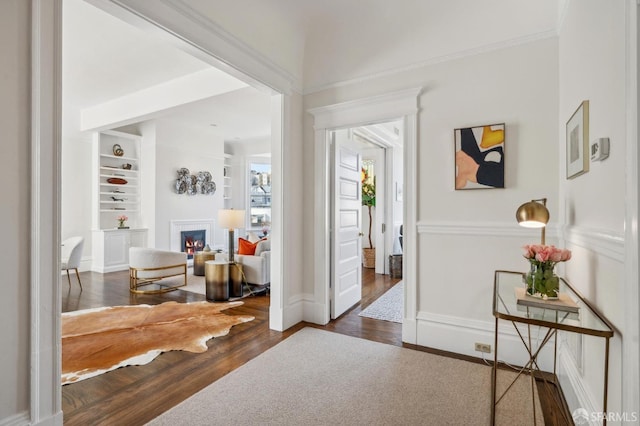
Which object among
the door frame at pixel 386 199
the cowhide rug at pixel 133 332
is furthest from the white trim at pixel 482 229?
the door frame at pixel 386 199

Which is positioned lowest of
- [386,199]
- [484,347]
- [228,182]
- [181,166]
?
[484,347]

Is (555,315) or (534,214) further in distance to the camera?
(534,214)

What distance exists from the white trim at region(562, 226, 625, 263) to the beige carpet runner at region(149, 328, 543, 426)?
110 centimetres

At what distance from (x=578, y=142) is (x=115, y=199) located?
7.66 metres

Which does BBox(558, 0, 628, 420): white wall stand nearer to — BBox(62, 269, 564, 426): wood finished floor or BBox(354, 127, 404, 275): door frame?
BBox(62, 269, 564, 426): wood finished floor

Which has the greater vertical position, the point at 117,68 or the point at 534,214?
the point at 117,68

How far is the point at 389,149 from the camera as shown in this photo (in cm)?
600

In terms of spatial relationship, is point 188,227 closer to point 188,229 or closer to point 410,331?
point 188,229

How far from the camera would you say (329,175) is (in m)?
3.55

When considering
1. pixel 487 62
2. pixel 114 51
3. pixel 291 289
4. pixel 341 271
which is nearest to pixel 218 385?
pixel 291 289

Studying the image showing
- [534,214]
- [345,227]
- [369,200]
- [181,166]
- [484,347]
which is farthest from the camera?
[181,166]

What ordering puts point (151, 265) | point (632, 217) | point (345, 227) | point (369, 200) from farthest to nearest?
point (369, 200) < point (151, 265) < point (345, 227) < point (632, 217)

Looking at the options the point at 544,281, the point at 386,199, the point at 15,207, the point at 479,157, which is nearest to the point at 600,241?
the point at 544,281

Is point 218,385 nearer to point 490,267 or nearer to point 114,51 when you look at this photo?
point 490,267
